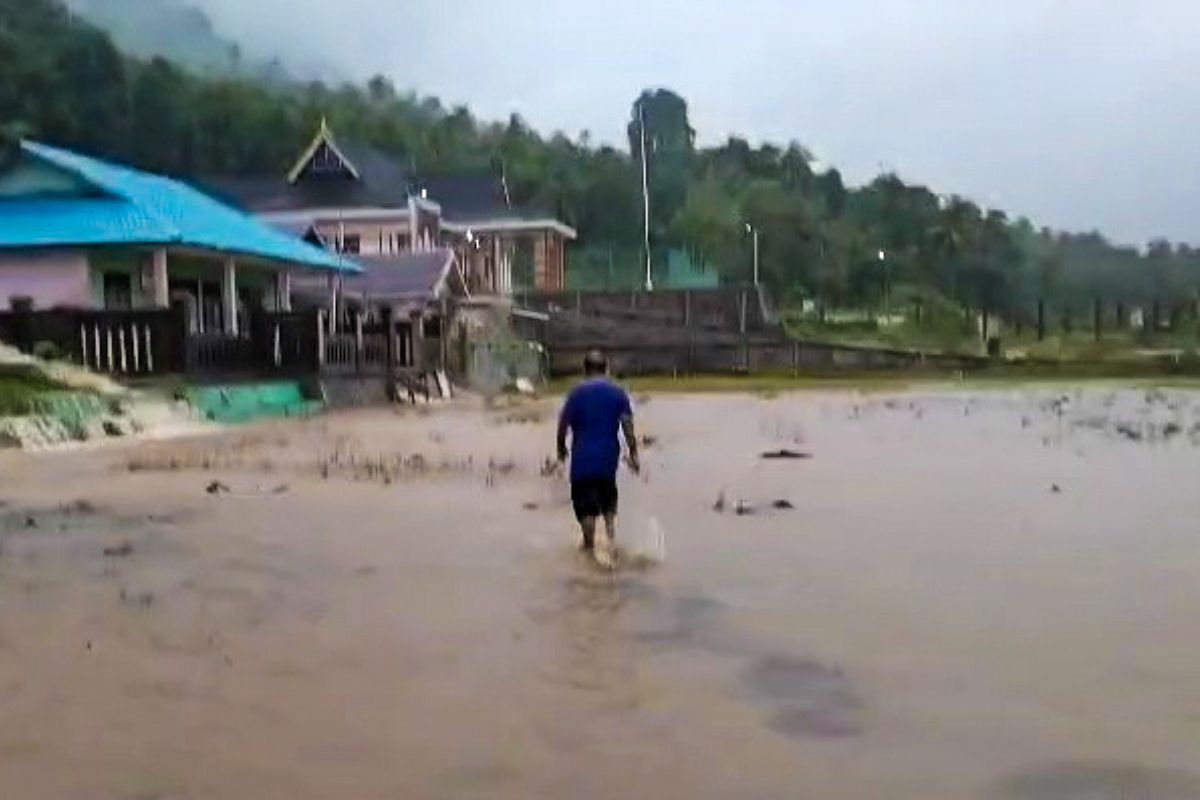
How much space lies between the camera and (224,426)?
77.7ft

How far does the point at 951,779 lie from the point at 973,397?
3151 centimetres

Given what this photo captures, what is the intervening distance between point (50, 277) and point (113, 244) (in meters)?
2.29

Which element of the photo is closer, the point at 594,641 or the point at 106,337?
the point at 594,641

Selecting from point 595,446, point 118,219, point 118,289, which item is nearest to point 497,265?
point 118,289

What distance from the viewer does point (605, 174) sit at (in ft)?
292

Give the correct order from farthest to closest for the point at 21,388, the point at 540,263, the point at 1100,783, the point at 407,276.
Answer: the point at 540,263 < the point at 407,276 < the point at 21,388 < the point at 1100,783

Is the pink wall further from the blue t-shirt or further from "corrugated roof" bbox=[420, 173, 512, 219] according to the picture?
"corrugated roof" bbox=[420, 173, 512, 219]

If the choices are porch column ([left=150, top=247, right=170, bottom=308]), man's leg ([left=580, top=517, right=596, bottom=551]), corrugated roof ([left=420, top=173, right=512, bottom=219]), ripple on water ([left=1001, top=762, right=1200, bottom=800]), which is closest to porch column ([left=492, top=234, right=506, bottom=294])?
corrugated roof ([left=420, top=173, right=512, bottom=219])

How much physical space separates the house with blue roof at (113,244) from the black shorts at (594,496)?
1883 centimetres

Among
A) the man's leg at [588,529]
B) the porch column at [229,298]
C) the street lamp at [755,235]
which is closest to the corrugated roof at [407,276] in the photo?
the porch column at [229,298]

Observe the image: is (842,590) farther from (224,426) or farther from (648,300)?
(648,300)

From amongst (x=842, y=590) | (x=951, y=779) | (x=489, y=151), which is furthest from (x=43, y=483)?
(x=489, y=151)

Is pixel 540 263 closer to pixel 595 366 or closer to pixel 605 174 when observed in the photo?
pixel 605 174

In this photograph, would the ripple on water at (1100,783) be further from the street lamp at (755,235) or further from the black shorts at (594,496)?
the street lamp at (755,235)
